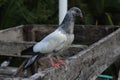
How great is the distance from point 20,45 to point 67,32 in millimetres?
558

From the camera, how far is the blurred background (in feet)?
14.1

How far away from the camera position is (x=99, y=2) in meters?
5.10

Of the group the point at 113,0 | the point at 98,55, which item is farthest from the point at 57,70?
the point at 113,0

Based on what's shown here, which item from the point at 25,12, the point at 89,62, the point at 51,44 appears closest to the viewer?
the point at 51,44

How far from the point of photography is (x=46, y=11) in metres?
4.67

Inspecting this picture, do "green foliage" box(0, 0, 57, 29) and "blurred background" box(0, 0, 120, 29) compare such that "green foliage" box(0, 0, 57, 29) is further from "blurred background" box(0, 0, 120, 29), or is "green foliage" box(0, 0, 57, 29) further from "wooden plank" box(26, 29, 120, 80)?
"wooden plank" box(26, 29, 120, 80)

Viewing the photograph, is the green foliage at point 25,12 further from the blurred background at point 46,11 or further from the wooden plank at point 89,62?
the wooden plank at point 89,62

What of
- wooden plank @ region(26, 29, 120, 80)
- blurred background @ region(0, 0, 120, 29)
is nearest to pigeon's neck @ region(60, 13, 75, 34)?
wooden plank @ region(26, 29, 120, 80)

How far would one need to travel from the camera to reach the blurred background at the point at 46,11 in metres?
4.31

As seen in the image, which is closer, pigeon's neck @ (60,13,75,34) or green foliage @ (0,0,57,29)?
pigeon's neck @ (60,13,75,34)

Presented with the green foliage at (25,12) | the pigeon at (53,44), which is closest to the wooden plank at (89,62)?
the pigeon at (53,44)

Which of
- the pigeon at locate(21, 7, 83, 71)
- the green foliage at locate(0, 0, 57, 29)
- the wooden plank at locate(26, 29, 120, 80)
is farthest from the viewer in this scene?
the green foliage at locate(0, 0, 57, 29)

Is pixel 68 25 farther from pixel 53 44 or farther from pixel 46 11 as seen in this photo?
pixel 46 11

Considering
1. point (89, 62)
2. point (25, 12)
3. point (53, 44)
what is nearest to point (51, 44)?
point (53, 44)
